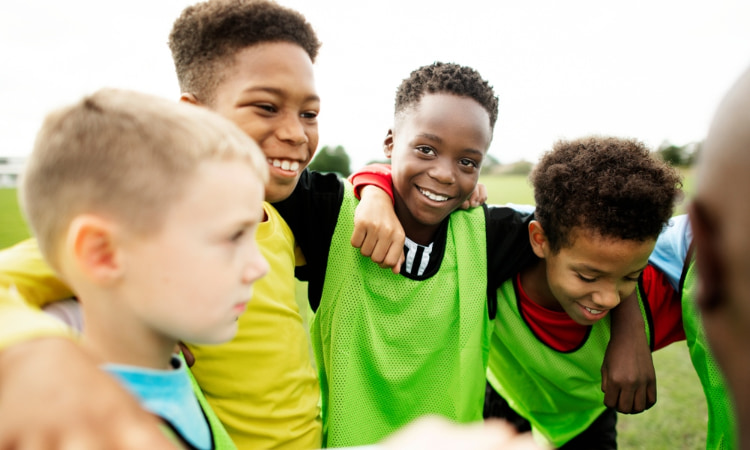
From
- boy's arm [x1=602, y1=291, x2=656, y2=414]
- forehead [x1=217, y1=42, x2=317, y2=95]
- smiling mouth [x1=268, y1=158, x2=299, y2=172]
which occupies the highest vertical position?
forehead [x1=217, y1=42, x2=317, y2=95]

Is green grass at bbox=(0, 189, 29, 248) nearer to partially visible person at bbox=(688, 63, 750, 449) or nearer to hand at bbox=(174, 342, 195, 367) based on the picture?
hand at bbox=(174, 342, 195, 367)

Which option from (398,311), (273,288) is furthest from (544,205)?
(273,288)

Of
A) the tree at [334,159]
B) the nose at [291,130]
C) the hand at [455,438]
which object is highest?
the nose at [291,130]

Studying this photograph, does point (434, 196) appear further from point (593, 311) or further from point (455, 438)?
point (455, 438)

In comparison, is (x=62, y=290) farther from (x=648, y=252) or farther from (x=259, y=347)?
(x=648, y=252)

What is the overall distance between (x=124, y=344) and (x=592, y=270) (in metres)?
1.45

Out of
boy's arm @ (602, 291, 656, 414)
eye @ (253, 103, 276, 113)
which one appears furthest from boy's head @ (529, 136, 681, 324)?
eye @ (253, 103, 276, 113)

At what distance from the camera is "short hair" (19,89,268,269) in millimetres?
719

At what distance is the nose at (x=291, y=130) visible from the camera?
4.47 feet

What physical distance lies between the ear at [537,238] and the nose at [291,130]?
929mm

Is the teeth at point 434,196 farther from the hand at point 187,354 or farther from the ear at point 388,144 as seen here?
the hand at point 187,354

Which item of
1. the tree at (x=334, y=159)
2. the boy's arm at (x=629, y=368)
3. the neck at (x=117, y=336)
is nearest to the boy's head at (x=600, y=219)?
the boy's arm at (x=629, y=368)

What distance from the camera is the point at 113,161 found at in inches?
28.4

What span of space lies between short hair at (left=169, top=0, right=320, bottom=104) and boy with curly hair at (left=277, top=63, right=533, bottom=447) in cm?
46
